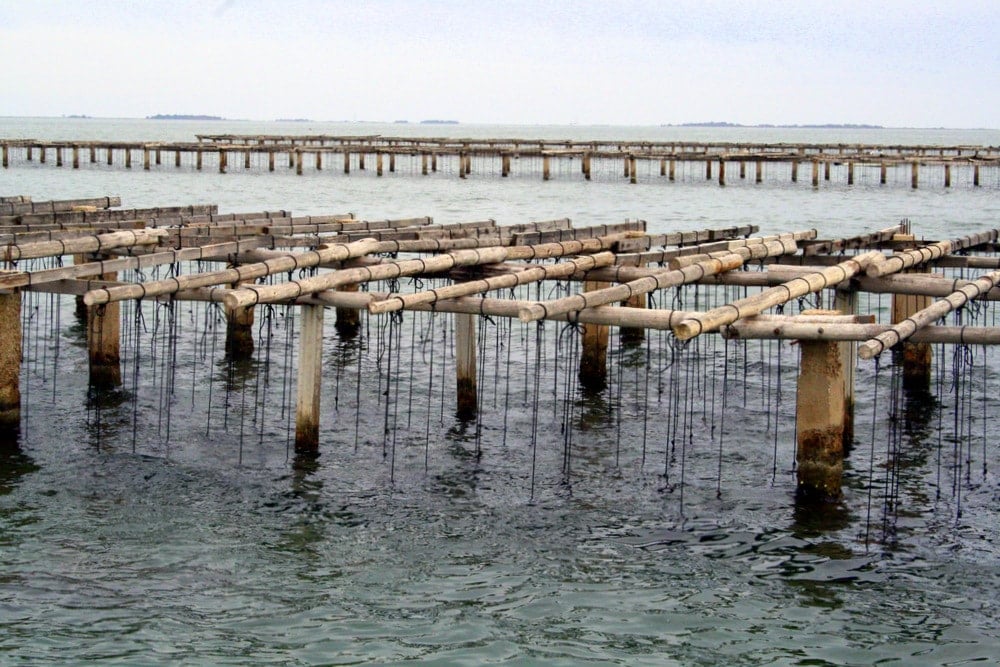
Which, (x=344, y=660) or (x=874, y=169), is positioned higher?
(x=874, y=169)

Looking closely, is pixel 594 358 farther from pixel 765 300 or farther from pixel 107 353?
pixel 765 300

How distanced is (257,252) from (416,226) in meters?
4.31

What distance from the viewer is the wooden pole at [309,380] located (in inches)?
538

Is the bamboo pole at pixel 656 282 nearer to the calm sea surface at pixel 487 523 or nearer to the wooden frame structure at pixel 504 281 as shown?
the wooden frame structure at pixel 504 281

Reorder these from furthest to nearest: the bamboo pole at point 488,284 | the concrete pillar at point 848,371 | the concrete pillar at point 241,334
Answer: the concrete pillar at point 241,334, the concrete pillar at point 848,371, the bamboo pole at point 488,284

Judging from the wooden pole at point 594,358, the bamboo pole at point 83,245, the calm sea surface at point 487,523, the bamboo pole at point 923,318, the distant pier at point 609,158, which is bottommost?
the calm sea surface at point 487,523

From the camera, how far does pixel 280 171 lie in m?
81.3

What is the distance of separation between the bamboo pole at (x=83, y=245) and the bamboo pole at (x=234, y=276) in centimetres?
169

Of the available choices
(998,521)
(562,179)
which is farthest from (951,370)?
(562,179)

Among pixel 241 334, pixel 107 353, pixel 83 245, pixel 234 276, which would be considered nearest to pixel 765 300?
pixel 234 276

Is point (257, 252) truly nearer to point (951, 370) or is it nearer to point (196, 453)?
point (196, 453)

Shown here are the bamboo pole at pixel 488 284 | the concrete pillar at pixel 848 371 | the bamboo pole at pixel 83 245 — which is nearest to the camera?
the bamboo pole at pixel 488 284

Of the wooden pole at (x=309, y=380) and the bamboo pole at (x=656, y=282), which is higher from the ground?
the bamboo pole at (x=656, y=282)

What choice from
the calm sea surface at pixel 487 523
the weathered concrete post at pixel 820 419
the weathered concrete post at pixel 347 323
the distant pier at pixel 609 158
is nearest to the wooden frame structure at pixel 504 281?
the weathered concrete post at pixel 820 419
